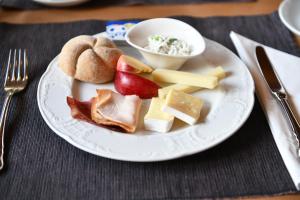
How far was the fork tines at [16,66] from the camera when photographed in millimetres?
1131

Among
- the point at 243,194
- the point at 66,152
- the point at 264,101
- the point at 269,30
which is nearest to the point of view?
the point at 243,194

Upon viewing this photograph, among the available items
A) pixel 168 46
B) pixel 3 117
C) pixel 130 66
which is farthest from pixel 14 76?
pixel 168 46

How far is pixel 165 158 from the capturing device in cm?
82

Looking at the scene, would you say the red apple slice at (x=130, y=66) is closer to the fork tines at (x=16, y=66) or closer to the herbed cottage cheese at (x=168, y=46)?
the herbed cottage cheese at (x=168, y=46)

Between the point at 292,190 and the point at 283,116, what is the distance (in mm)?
229

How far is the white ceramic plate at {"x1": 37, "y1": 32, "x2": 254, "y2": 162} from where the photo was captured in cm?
84

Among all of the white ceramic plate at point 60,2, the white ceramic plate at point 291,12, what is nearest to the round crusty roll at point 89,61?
the white ceramic plate at point 60,2

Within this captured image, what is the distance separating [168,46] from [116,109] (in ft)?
0.98

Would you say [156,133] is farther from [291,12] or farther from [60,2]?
[60,2]

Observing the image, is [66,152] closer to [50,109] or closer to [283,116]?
[50,109]

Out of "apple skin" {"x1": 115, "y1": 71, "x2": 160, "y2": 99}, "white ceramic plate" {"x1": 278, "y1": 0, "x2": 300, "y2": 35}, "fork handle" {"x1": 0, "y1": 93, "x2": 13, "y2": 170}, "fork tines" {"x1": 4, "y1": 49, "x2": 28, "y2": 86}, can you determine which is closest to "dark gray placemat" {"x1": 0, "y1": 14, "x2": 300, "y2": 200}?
"fork handle" {"x1": 0, "y1": 93, "x2": 13, "y2": 170}

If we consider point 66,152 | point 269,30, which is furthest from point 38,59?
point 269,30

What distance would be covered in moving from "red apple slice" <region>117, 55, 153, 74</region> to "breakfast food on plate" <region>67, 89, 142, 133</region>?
0.10 m

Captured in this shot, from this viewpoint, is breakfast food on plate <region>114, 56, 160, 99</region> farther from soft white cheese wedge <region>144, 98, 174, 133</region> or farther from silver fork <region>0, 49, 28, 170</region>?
silver fork <region>0, 49, 28, 170</region>
